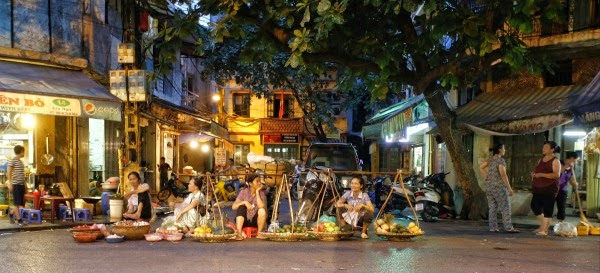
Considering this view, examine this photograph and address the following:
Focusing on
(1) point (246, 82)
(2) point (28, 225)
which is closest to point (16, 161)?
(2) point (28, 225)

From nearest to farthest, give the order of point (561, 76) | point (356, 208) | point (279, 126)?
point (356, 208) → point (561, 76) → point (279, 126)

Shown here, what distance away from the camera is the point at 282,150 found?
119ft

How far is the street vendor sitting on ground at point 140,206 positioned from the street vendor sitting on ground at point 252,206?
188 centimetres

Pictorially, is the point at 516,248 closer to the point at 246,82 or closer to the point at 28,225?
the point at 28,225

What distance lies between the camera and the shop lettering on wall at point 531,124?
1163 centimetres

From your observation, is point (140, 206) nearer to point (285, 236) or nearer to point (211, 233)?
point (211, 233)

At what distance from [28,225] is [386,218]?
7.82m

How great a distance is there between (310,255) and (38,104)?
784cm

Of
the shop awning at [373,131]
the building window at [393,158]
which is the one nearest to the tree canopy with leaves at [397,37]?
the shop awning at [373,131]

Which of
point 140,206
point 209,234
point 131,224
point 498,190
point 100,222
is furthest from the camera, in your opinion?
point 100,222

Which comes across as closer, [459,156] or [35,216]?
[35,216]

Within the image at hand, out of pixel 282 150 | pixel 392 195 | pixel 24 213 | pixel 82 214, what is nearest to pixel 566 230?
pixel 392 195

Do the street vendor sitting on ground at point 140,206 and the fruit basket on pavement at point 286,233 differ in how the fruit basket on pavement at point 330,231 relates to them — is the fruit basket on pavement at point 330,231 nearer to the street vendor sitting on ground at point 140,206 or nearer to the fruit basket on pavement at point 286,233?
the fruit basket on pavement at point 286,233

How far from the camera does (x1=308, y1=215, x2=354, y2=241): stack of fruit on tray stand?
9547mm
